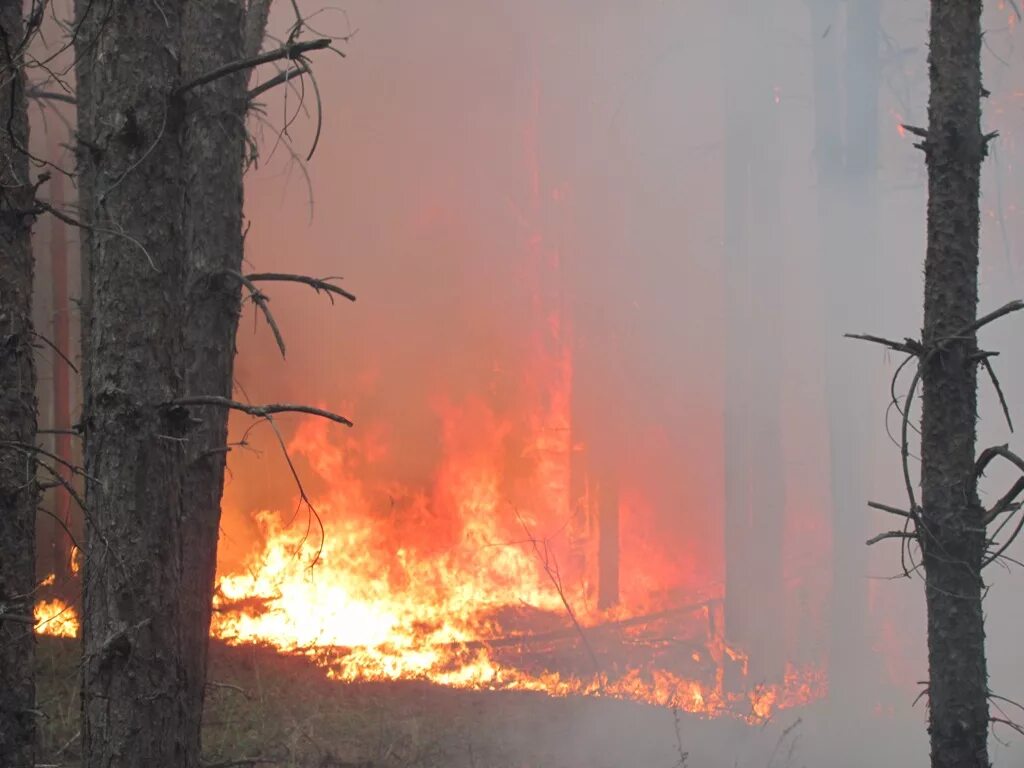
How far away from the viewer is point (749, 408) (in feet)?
47.3

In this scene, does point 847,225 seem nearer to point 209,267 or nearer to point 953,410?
point 953,410

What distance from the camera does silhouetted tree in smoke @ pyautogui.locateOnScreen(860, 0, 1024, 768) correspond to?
4480 mm

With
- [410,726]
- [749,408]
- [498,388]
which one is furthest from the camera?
[498,388]

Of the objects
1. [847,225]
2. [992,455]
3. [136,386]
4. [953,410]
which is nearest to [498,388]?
[847,225]

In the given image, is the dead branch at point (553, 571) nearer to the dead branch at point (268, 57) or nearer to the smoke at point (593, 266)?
the smoke at point (593, 266)

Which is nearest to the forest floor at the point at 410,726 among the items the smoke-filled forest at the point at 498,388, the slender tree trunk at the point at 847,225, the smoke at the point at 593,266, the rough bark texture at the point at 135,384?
the smoke-filled forest at the point at 498,388

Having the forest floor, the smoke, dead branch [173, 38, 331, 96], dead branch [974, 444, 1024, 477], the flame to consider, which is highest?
the smoke

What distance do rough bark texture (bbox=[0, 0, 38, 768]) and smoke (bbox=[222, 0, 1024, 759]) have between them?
413 inches

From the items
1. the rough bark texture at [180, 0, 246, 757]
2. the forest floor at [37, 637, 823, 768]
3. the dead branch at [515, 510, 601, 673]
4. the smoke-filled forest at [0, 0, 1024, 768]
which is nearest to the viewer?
the smoke-filled forest at [0, 0, 1024, 768]

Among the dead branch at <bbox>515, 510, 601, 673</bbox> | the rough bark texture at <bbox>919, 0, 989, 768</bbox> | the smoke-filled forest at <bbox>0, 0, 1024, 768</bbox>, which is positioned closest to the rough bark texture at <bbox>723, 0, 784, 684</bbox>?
the smoke-filled forest at <bbox>0, 0, 1024, 768</bbox>

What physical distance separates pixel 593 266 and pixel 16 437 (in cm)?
1749

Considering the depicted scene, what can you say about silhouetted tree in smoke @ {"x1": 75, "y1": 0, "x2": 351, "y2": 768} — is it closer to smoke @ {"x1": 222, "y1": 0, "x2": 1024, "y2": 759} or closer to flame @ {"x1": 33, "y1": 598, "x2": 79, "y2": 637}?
flame @ {"x1": 33, "y1": 598, "x2": 79, "y2": 637}

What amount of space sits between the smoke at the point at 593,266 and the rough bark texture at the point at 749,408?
136 mm

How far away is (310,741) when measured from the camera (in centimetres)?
751
